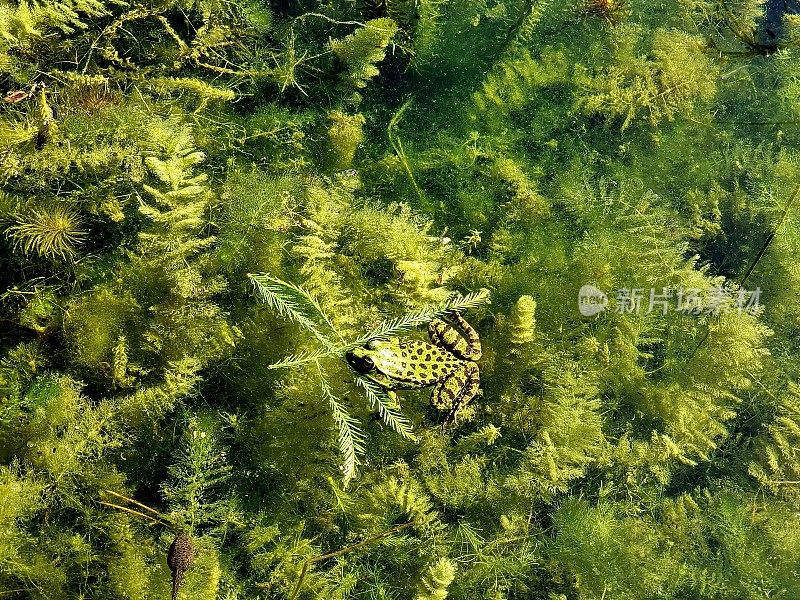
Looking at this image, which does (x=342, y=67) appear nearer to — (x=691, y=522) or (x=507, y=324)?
(x=507, y=324)

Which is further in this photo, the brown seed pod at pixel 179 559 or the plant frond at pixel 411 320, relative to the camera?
the brown seed pod at pixel 179 559

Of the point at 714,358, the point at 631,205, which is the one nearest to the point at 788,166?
the point at 631,205

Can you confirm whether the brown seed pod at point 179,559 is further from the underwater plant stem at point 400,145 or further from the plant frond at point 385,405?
the underwater plant stem at point 400,145

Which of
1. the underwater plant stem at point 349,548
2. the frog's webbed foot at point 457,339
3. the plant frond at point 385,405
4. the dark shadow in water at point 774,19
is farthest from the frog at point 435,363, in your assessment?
the dark shadow in water at point 774,19

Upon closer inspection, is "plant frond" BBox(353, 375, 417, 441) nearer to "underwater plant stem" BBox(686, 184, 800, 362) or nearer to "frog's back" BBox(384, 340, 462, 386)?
"frog's back" BBox(384, 340, 462, 386)

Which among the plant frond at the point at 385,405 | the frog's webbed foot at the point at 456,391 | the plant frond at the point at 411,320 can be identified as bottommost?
the frog's webbed foot at the point at 456,391

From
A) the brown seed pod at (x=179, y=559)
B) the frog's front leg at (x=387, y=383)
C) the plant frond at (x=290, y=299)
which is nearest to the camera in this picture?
the plant frond at (x=290, y=299)

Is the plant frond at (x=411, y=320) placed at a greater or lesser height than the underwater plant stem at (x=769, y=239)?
lesser
